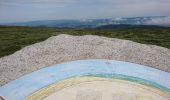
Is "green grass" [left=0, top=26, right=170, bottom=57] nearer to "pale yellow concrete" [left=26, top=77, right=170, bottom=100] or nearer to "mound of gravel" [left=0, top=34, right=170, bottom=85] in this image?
"mound of gravel" [left=0, top=34, right=170, bottom=85]

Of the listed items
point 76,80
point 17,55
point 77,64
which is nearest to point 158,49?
Answer: point 77,64

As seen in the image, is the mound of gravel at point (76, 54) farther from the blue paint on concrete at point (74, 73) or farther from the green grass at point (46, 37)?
the green grass at point (46, 37)

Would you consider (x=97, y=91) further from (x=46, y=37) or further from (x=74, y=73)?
(x=46, y=37)

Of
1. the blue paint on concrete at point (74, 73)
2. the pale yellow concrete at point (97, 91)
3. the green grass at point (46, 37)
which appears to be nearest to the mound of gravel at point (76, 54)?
the blue paint on concrete at point (74, 73)

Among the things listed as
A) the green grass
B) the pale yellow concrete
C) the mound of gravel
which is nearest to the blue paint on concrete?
the pale yellow concrete

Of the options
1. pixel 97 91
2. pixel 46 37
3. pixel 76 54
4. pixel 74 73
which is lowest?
pixel 46 37

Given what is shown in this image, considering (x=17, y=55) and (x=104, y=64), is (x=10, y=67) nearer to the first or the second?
(x=17, y=55)

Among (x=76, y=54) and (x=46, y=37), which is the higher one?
(x=76, y=54)

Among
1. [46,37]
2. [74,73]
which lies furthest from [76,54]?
[46,37]
